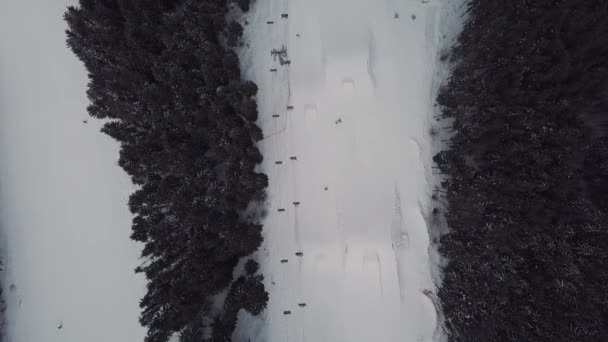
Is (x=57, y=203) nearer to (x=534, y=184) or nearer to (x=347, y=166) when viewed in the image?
(x=347, y=166)

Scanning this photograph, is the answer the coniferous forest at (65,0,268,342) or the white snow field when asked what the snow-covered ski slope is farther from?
the white snow field

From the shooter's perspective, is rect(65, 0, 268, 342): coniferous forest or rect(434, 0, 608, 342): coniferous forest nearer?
rect(434, 0, 608, 342): coniferous forest

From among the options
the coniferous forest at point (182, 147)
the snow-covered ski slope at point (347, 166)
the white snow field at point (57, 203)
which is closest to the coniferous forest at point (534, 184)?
the snow-covered ski slope at point (347, 166)

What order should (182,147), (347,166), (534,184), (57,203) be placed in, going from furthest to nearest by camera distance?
(57,203), (347,166), (182,147), (534,184)

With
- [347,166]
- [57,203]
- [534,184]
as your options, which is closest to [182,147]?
[347,166]

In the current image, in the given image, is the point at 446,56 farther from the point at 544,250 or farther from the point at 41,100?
the point at 41,100

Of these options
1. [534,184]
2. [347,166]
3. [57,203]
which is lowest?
[534,184]

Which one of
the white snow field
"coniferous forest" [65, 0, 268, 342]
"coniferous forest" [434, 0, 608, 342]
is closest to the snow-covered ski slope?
"coniferous forest" [65, 0, 268, 342]
